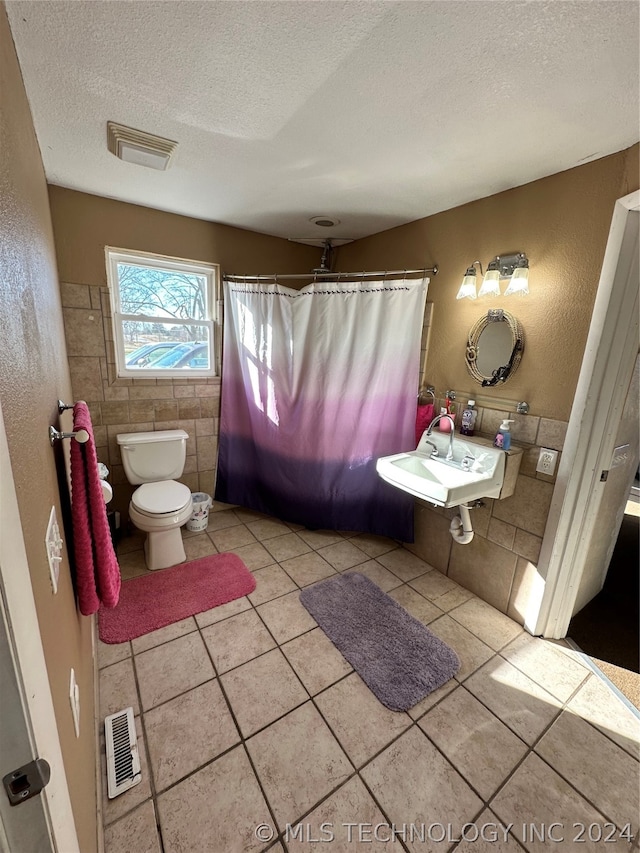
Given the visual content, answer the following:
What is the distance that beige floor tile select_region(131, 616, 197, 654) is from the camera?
5.65 feet

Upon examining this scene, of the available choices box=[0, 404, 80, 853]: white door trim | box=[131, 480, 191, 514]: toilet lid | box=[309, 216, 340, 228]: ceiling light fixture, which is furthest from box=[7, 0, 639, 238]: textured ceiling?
box=[131, 480, 191, 514]: toilet lid

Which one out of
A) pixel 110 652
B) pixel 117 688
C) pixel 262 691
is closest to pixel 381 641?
pixel 262 691

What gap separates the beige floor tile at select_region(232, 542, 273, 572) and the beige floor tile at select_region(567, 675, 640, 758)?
1728 mm

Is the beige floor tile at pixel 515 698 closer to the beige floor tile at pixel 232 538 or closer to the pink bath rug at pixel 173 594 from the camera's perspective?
the pink bath rug at pixel 173 594

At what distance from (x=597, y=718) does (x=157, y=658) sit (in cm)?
196

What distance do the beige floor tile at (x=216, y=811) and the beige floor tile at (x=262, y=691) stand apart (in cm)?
14

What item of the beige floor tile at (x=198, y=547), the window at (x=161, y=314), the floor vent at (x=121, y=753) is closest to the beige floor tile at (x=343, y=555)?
the beige floor tile at (x=198, y=547)

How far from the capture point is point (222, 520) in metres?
2.89

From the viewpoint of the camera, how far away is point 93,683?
1391 millimetres

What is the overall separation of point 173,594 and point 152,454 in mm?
950

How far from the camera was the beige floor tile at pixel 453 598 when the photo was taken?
2.06 m

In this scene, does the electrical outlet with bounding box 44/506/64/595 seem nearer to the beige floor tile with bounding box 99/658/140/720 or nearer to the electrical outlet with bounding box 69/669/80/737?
the electrical outlet with bounding box 69/669/80/737

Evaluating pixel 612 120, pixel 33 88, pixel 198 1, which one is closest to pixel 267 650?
pixel 198 1

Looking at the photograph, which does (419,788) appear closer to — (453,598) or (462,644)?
(462,644)
